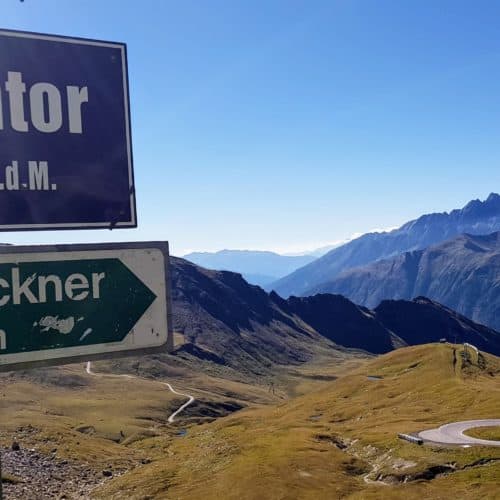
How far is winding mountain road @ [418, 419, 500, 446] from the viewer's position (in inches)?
2586

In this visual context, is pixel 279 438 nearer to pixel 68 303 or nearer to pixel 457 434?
pixel 457 434

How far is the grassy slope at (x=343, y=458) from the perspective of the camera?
56.7 meters

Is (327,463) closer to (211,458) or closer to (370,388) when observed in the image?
(211,458)

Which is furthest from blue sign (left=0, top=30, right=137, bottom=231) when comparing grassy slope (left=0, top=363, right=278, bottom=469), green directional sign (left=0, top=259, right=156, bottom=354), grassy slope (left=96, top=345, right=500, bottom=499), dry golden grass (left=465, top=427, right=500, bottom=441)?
grassy slope (left=0, top=363, right=278, bottom=469)

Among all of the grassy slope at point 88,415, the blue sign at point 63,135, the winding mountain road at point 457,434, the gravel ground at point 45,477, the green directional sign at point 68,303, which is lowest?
the grassy slope at point 88,415

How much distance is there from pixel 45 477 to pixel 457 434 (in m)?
53.1

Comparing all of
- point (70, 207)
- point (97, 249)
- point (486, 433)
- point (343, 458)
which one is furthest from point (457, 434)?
point (70, 207)

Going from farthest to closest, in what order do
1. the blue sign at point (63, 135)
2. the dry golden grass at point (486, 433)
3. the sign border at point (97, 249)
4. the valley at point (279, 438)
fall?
the dry golden grass at point (486, 433) → the valley at point (279, 438) → the blue sign at point (63, 135) → the sign border at point (97, 249)

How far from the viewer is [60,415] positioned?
145375 mm

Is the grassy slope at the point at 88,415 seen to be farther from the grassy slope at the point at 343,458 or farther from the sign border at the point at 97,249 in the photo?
the sign border at the point at 97,249

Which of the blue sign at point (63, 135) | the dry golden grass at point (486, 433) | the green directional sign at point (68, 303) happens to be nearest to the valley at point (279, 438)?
the dry golden grass at point (486, 433)

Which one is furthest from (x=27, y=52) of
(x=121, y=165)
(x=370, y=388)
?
(x=370, y=388)

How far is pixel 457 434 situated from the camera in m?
71.4

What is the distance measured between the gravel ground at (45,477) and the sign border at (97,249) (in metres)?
63.6
